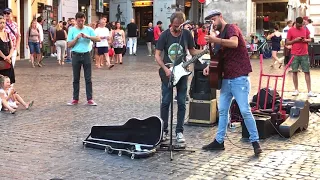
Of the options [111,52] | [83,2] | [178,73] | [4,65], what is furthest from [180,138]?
[83,2]

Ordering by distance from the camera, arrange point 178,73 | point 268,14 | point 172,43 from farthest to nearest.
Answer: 1. point 268,14
2. point 172,43
3. point 178,73

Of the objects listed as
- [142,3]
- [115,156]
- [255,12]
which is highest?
[142,3]

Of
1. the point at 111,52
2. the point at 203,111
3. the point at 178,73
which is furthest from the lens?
the point at 111,52

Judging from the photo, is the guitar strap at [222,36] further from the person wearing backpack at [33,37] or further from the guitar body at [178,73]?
the person wearing backpack at [33,37]

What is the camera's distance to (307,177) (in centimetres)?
559

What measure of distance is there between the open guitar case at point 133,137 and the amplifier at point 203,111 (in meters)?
1.90

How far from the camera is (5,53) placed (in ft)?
33.7

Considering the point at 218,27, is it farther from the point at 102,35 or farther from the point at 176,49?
the point at 102,35

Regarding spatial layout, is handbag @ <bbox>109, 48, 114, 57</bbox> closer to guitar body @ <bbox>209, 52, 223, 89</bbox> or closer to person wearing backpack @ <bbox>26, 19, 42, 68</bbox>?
person wearing backpack @ <bbox>26, 19, 42, 68</bbox>

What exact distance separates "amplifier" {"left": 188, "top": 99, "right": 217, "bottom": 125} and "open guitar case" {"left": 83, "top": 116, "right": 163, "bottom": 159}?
190cm

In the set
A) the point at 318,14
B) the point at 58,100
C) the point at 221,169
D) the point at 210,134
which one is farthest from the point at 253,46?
the point at 221,169

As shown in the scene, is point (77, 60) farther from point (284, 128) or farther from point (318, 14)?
point (318, 14)

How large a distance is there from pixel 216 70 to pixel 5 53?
530 cm

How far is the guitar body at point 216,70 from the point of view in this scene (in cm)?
646
